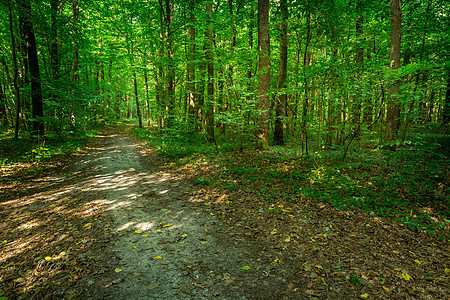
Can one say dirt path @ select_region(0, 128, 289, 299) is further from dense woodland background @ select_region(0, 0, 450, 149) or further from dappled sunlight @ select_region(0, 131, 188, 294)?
dense woodland background @ select_region(0, 0, 450, 149)

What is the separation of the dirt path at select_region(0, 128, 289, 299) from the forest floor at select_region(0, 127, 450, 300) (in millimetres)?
17

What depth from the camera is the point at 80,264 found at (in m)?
3.12

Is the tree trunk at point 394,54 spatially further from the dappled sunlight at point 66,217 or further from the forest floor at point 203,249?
the dappled sunlight at point 66,217

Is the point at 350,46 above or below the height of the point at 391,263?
above

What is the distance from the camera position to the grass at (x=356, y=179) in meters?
4.65

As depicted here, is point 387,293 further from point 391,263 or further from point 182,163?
point 182,163

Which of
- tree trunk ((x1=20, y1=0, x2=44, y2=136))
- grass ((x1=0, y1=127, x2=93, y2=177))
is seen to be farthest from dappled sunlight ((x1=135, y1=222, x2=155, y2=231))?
tree trunk ((x1=20, y1=0, x2=44, y2=136))

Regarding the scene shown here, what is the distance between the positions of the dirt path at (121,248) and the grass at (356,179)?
2.15m

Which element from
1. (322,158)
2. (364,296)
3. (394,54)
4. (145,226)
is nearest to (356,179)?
(322,158)

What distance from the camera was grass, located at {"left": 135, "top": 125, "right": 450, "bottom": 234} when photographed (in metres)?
4.65

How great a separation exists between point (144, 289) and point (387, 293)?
324 cm

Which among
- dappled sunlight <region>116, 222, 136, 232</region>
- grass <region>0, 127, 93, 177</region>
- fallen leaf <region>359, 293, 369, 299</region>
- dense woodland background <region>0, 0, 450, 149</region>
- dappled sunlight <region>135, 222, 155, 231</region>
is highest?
dense woodland background <region>0, 0, 450, 149</region>

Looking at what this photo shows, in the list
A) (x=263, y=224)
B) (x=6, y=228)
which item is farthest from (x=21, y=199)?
(x=263, y=224)

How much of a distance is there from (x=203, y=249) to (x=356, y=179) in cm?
521
